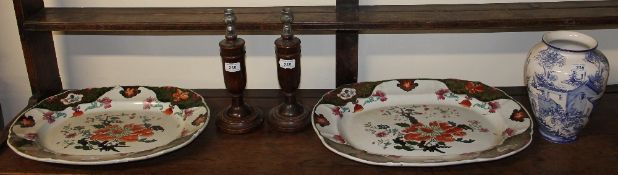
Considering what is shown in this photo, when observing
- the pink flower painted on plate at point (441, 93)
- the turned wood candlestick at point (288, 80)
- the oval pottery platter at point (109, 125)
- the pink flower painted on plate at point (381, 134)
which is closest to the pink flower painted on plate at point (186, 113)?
the oval pottery platter at point (109, 125)

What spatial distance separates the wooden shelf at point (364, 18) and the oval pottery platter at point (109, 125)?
175mm

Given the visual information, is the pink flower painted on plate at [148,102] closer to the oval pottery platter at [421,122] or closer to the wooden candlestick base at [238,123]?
the wooden candlestick base at [238,123]

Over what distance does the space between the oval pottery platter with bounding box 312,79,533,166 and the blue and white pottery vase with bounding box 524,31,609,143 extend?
0.05 m

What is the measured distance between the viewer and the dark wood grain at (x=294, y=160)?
1130mm

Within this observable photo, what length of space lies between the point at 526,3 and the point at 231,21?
0.67 m

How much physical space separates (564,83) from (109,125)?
0.92 meters

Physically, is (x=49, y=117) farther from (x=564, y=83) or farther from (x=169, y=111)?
(x=564, y=83)

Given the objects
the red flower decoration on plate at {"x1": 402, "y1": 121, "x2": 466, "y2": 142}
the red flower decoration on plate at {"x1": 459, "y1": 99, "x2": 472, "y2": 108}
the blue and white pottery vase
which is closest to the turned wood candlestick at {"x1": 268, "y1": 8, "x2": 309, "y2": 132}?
the red flower decoration on plate at {"x1": 402, "y1": 121, "x2": 466, "y2": 142}

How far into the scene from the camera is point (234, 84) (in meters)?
1.25

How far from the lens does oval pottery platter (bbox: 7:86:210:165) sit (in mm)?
1175

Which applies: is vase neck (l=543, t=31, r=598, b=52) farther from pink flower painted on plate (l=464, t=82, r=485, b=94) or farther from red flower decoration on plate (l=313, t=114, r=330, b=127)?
red flower decoration on plate (l=313, t=114, r=330, b=127)

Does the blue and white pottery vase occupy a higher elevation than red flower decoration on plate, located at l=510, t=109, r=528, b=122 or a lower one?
higher

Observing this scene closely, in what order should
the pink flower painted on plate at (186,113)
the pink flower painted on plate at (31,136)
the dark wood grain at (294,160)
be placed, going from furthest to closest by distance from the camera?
the pink flower painted on plate at (186,113) → the pink flower painted on plate at (31,136) → the dark wood grain at (294,160)

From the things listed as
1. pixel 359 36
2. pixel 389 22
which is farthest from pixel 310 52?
pixel 389 22
